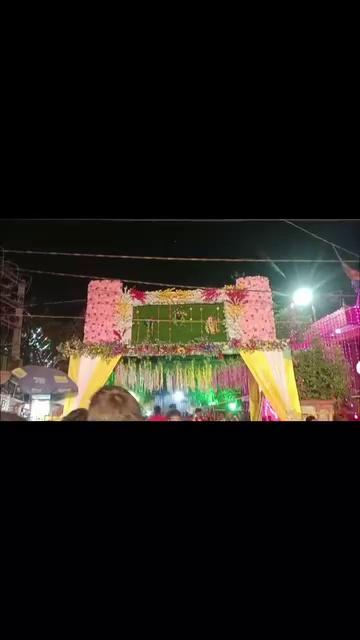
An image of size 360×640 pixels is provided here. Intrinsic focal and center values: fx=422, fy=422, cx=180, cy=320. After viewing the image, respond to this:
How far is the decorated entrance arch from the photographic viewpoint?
3.45 meters

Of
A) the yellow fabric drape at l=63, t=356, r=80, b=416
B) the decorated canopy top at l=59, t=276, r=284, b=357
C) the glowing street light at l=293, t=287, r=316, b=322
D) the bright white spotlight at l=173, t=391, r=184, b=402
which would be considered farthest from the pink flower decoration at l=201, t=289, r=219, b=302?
the yellow fabric drape at l=63, t=356, r=80, b=416

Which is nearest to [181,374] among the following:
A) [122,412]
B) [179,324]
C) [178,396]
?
[178,396]

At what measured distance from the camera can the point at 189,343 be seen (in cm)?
358

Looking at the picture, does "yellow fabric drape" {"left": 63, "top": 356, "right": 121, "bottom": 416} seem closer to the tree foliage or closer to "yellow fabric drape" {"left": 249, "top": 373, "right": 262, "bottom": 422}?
"yellow fabric drape" {"left": 249, "top": 373, "right": 262, "bottom": 422}

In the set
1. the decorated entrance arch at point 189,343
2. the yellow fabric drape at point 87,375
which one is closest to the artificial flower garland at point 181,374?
the decorated entrance arch at point 189,343

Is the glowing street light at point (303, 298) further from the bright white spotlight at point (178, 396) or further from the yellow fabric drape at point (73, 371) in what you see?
the yellow fabric drape at point (73, 371)

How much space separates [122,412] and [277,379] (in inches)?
50.6

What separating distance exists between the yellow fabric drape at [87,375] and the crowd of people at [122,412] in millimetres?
51

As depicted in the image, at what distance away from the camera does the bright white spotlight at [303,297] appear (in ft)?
11.5
